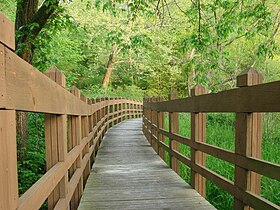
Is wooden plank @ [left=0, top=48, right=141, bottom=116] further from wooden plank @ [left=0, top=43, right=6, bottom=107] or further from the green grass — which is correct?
the green grass

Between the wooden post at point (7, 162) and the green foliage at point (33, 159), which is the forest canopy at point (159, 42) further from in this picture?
the wooden post at point (7, 162)

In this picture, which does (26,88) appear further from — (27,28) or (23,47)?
(27,28)

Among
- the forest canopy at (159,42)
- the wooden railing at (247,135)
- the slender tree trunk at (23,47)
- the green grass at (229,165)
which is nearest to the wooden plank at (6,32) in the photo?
the wooden railing at (247,135)

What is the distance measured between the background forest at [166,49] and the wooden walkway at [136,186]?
65 cm

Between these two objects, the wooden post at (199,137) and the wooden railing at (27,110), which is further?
the wooden post at (199,137)

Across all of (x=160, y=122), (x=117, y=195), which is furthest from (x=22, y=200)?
(x=160, y=122)

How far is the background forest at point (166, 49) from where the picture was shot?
18.9 feet

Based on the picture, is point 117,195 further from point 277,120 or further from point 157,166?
point 277,120

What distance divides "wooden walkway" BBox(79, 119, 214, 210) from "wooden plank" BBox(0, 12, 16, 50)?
7.46 ft

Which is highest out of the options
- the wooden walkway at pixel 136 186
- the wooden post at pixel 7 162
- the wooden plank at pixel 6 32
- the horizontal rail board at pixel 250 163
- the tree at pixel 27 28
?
the tree at pixel 27 28

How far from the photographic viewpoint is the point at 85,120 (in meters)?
4.52

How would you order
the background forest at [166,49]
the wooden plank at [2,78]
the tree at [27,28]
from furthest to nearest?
the background forest at [166,49]
the tree at [27,28]
the wooden plank at [2,78]

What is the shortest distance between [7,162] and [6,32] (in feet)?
1.56

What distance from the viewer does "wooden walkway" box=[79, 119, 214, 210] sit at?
10.7 feet
